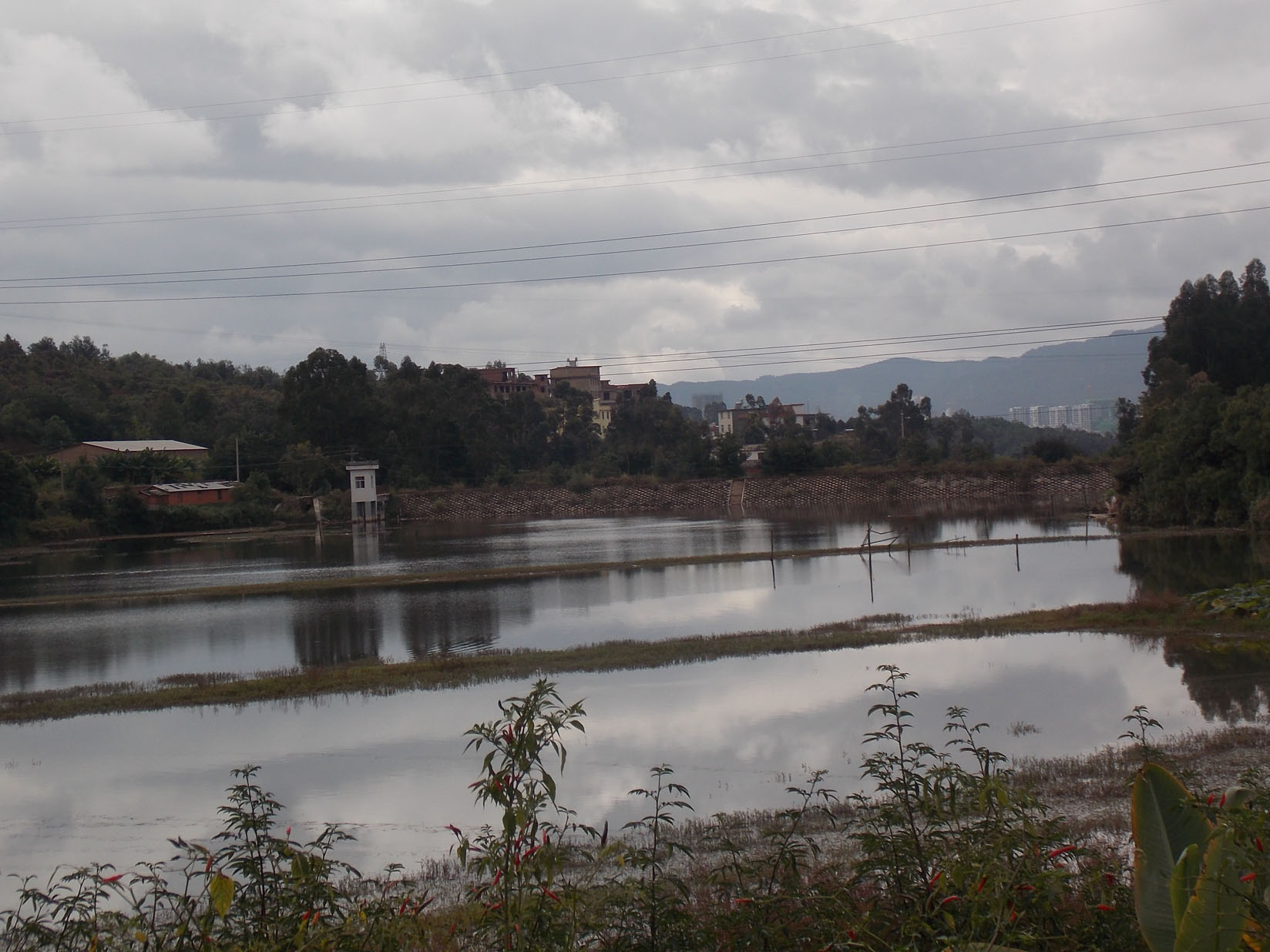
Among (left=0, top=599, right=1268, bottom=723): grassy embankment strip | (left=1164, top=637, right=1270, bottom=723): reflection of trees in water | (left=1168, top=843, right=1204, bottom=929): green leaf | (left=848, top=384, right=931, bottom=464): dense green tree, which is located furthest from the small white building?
(left=1168, top=843, right=1204, bottom=929): green leaf

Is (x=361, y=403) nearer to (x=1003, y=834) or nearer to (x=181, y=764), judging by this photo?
(x=181, y=764)

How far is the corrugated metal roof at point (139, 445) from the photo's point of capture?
67125mm

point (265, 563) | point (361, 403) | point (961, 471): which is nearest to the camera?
point (265, 563)

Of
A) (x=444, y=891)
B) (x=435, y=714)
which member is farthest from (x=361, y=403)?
(x=444, y=891)

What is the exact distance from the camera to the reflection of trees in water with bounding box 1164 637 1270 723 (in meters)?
12.4

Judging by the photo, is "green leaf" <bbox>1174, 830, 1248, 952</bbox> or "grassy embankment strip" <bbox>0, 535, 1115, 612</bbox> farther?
"grassy embankment strip" <bbox>0, 535, 1115, 612</bbox>

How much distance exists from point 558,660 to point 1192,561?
61.6 feet

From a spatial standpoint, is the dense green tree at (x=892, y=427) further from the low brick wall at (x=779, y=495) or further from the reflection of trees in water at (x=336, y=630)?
the reflection of trees in water at (x=336, y=630)

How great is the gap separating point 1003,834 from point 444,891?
475cm

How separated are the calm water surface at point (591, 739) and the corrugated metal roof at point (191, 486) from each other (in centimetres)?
5292


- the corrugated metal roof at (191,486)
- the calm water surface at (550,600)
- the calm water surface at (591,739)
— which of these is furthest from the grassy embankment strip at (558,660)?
the corrugated metal roof at (191,486)

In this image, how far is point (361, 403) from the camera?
75.6 m

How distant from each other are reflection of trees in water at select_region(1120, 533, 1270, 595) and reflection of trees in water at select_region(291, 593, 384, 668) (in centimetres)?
1623

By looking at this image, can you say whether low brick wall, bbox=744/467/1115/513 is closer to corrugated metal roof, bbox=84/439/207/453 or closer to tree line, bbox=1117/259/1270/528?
tree line, bbox=1117/259/1270/528
